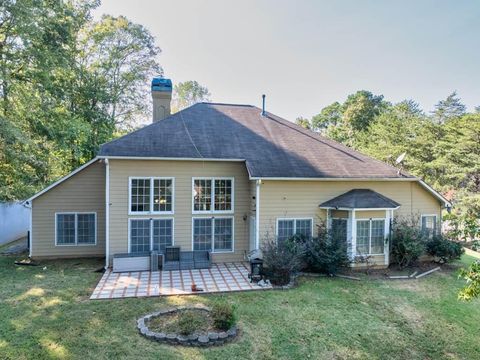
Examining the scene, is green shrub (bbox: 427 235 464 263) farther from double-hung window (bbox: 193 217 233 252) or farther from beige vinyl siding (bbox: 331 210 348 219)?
double-hung window (bbox: 193 217 233 252)

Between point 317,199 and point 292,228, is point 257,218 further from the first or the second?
point 317,199

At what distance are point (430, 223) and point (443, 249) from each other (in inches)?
53.3

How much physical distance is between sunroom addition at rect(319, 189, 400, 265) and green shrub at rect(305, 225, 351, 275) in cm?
39

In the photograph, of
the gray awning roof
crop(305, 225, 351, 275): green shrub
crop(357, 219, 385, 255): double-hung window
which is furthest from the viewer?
crop(357, 219, 385, 255): double-hung window

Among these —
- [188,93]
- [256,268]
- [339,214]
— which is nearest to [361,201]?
[339,214]

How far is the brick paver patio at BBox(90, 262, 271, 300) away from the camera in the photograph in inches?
332

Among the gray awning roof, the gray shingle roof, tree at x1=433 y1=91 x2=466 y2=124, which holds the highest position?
tree at x1=433 y1=91 x2=466 y2=124

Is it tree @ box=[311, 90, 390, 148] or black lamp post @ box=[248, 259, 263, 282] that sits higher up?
tree @ box=[311, 90, 390, 148]

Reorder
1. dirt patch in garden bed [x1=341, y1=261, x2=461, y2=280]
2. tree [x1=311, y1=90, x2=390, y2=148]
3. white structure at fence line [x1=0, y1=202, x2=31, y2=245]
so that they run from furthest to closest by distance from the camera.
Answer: tree [x1=311, y1=90, x2=390, y2=148], white structure at fence line [x1=0, y1=202, x2=31, y2=245], dirt patch in garden bed [x1=341, y1=261, x2=461, y2=280]

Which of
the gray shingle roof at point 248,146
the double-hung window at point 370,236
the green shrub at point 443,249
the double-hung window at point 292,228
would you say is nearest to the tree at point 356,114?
the gray shingle roof at point 248,146

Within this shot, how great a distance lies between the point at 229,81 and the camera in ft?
91.4

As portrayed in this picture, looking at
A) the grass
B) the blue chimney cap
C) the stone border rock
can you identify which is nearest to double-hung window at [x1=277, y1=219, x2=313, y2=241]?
the grass

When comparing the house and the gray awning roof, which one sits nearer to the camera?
the gray awning roof

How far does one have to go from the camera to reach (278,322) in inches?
267
